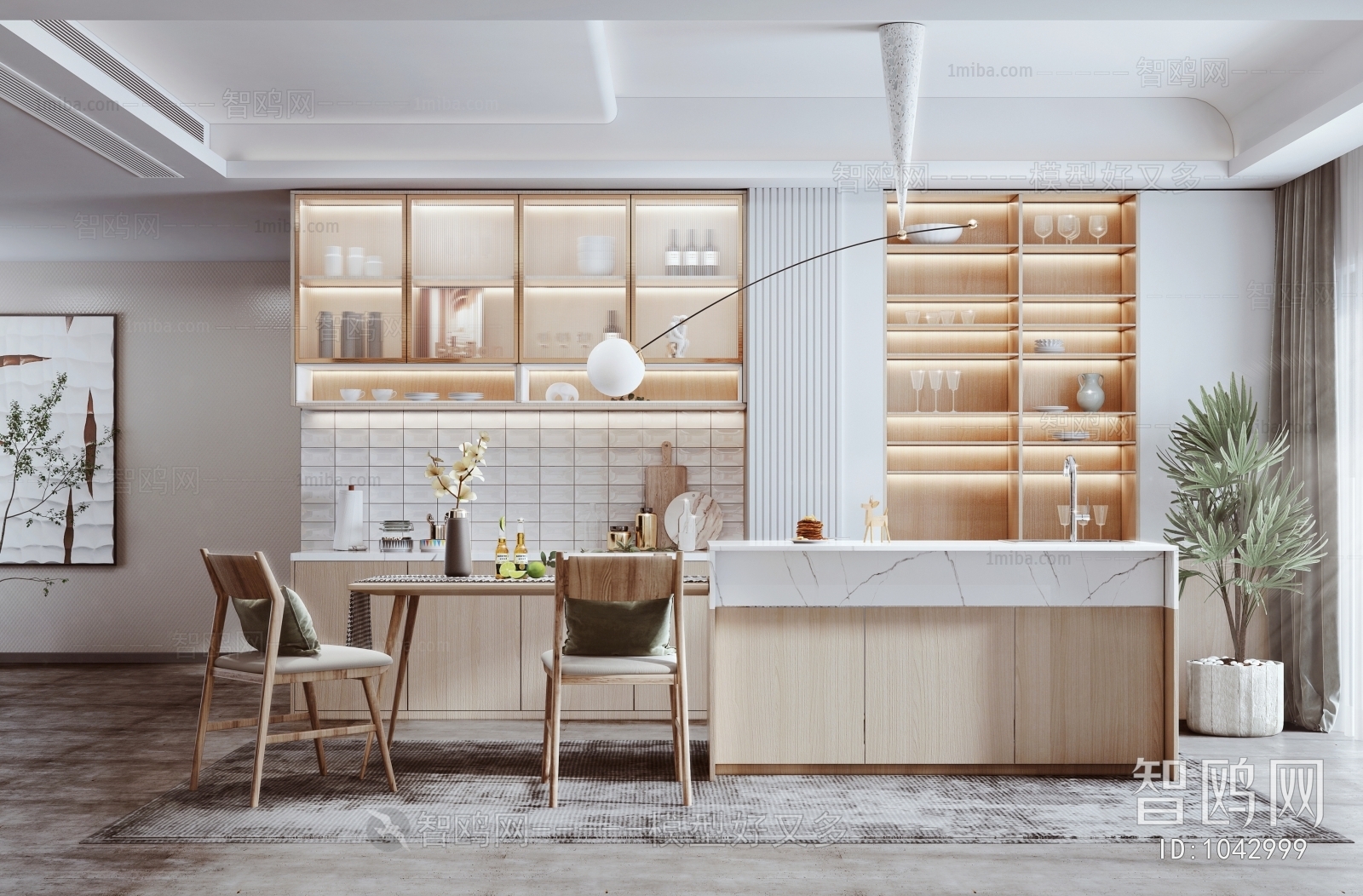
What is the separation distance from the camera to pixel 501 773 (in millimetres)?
4133

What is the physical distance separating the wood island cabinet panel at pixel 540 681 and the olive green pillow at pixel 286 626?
145cm

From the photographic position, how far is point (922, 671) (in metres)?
4.05

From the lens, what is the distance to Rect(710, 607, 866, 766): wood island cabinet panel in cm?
404

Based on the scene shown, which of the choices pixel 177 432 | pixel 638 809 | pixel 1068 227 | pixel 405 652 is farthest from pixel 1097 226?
pixel 177 432

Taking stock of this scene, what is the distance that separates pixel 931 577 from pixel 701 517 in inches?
67.5

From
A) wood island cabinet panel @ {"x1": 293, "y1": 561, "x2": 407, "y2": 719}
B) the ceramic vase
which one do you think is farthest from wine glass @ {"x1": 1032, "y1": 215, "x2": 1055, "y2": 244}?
wood island cabinet panel @ {"x1": 293, "y1": 561, "x2": 407, "y2": 719}

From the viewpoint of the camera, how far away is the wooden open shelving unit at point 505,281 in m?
5.48

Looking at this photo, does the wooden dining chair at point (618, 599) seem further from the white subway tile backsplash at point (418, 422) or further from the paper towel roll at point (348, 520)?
the white subway tile backsplash at point (418, 422)

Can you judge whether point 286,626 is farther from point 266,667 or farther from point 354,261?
point 354,261

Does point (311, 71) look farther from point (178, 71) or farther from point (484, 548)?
point (484, 548)

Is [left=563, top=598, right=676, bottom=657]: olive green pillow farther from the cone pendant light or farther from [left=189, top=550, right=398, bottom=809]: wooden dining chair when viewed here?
the cone pendant light

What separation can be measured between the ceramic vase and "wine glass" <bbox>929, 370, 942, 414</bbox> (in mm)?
727

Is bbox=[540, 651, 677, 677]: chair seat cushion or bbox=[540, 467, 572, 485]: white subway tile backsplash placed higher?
bbox=[540, 467, 572, 485]: white subway tile backsplash

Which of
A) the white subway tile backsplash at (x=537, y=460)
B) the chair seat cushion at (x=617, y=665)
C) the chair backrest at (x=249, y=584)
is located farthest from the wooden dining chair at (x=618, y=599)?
the white subway tile backsplash at (x=537, y=460)
